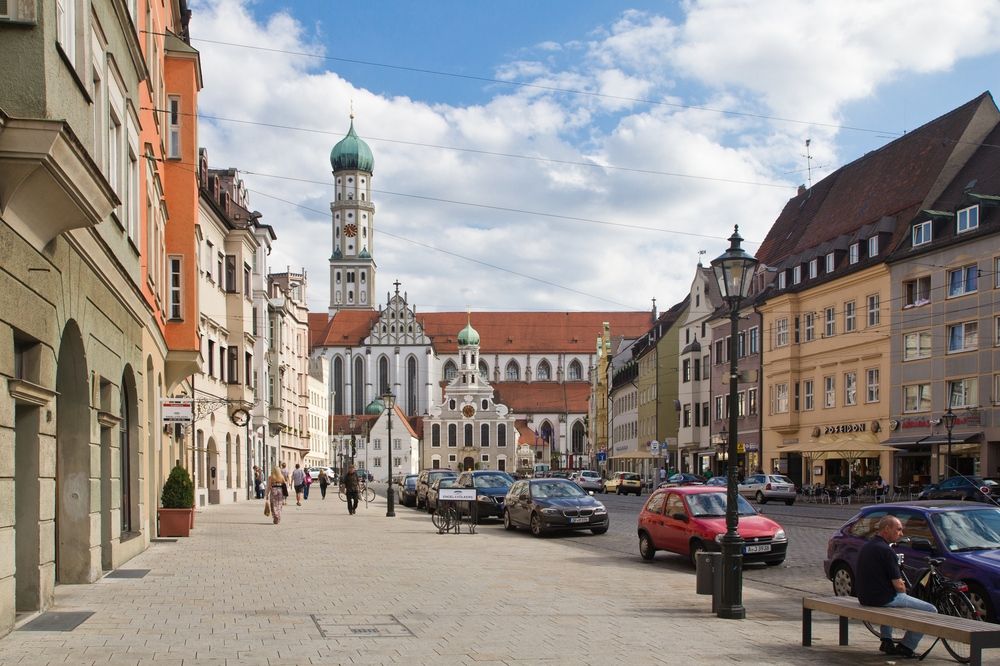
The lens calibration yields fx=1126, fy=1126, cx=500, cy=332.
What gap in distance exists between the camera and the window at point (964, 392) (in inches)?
1586

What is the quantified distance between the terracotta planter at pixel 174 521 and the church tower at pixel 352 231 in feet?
447

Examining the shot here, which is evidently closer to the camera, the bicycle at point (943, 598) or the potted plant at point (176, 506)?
the bicycle at point (943, 598)

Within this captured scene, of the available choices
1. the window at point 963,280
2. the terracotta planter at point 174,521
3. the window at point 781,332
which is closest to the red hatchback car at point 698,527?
the terracotta planter at point 174,521


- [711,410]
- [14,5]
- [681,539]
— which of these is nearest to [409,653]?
[14,5]

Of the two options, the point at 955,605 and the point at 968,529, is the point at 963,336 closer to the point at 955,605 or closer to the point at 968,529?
the point at 968,529

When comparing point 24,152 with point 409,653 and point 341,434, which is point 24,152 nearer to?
point 409,653

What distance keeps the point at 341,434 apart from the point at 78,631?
429ft

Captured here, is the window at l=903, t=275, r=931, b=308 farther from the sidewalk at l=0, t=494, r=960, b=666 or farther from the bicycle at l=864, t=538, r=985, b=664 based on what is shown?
the bicycle at l=864, t=538, r=985, b=664

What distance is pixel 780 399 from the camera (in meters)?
56.2

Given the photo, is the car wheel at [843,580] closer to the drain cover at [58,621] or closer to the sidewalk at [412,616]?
the sidewalk at [412,616]

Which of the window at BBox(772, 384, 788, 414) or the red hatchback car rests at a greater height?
the window at BBox(772, 384, 788, 414)

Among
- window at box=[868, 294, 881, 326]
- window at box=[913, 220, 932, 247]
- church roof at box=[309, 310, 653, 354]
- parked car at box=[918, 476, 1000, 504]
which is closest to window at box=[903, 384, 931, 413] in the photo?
window at box=[868, 294, 881, 326]

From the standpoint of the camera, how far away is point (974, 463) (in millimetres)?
40469

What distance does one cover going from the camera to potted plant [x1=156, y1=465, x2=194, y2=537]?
2352 cm
